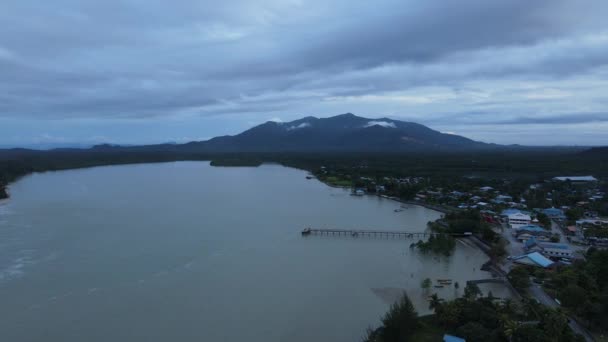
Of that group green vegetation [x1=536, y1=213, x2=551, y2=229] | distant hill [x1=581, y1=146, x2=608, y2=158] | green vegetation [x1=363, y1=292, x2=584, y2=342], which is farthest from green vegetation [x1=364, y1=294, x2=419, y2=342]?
distant hill [x1=581, y1=146, x2=608, y2=158]

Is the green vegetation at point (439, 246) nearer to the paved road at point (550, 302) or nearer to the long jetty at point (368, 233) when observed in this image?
the long jetty at point (368, 233)

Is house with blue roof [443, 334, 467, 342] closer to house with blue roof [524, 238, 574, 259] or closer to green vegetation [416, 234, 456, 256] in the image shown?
green vegetation [416, 234, 456, 256]

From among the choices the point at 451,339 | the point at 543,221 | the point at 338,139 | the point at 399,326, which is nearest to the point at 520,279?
Result: the point at 451,339

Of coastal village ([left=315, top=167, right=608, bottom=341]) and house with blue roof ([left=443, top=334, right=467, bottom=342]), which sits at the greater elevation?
coastal village ([left=315, top=167, right=608, bottom=341])

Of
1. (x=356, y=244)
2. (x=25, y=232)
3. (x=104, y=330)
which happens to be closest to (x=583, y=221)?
(x=356, y=244)

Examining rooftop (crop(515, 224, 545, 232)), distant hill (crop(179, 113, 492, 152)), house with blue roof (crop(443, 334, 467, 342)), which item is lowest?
house with blue roof (crop(443, 334, 467, 342))

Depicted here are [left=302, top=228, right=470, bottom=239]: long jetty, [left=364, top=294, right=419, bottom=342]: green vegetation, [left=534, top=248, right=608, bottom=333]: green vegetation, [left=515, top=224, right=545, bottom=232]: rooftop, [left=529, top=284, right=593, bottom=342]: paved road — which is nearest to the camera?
[left=364, top=294, right=419, bottom=342]: green vegetation

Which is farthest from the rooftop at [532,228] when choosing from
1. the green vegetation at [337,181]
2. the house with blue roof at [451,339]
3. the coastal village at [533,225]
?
the green vegetation at [337,181]
